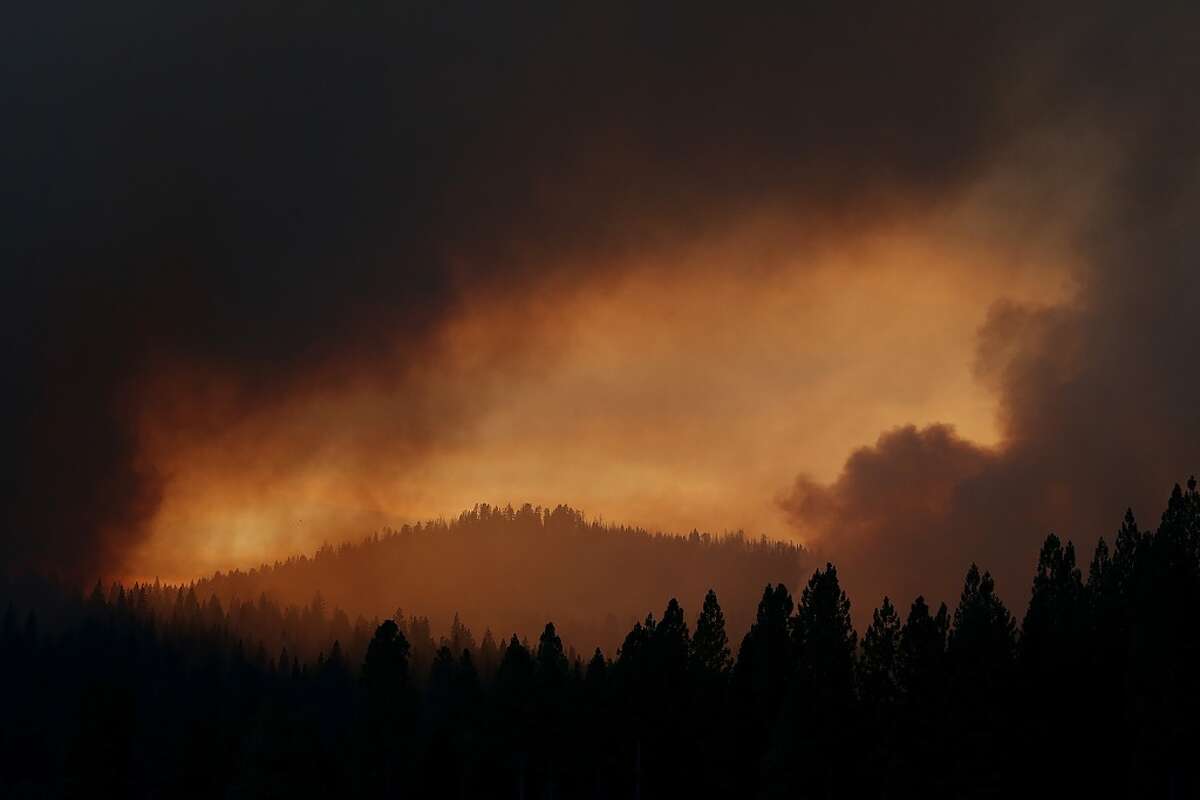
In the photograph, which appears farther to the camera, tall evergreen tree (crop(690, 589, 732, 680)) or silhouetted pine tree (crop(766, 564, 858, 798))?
tall evergreen tree (crop(690, 589, 732, 680))

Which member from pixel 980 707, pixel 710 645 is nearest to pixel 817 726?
pixel 980 707

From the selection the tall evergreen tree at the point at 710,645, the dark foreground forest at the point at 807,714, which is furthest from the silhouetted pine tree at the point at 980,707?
the tall evergreen tree at the point at 710,645

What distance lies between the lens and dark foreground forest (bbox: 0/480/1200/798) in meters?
81.7

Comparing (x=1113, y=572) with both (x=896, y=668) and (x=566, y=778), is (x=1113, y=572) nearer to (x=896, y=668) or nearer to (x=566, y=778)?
(x=896, y=668)

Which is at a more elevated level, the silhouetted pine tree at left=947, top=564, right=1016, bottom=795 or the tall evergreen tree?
the tall evergreen tree

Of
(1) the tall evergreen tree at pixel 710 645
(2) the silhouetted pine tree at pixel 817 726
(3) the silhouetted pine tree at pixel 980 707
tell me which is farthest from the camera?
(1) the tall evergreen tree at pixel 710 645

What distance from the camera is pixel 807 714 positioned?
292ft

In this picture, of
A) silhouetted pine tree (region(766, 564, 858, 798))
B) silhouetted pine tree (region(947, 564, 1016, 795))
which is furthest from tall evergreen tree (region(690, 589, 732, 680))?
silhouetted pine tree (region(947, 564, 1016, 795))

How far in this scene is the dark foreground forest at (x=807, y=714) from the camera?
268 ft

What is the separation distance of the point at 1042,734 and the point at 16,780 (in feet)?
502

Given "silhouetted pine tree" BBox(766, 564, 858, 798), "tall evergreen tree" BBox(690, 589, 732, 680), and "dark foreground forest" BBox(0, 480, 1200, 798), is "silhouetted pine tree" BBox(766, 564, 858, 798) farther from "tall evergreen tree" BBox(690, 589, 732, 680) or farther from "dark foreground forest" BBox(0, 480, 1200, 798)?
"tall evergreen tree" BBox(690, 589, 732, 680)

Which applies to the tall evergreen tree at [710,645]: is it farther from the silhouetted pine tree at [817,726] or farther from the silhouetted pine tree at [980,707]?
the silhouetted pine tree at [980,707]

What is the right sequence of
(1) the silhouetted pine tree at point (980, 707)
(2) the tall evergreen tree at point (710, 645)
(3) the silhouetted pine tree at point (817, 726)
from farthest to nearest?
(2) the tall evergreen tree at point (710, 645), (3) the silhouetted pine tree at point (817, 726), (1) the silhouetted pine tree at point (980, 707)

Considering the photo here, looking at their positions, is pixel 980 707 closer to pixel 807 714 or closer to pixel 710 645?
pixel 807 714
